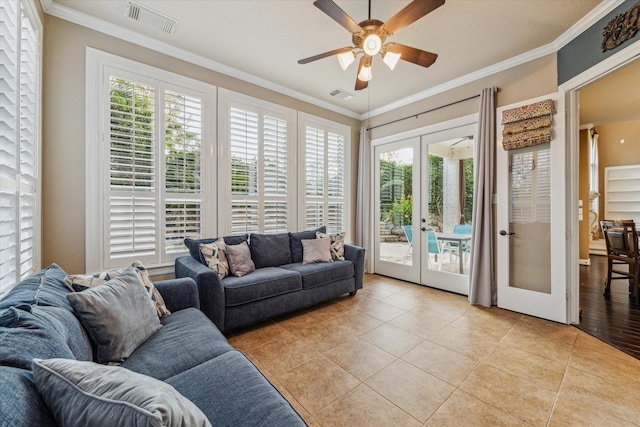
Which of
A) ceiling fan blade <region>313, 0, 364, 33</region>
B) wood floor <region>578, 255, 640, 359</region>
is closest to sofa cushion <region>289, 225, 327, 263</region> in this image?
ceiling fan blade <region>313, 0, 364, 33</region>

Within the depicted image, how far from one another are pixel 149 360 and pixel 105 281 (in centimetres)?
66

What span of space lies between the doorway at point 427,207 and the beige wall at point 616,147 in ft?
17.7

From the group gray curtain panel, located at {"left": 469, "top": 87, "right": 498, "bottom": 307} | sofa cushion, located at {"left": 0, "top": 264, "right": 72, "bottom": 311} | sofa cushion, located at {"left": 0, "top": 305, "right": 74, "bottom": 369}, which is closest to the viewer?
sofa cushion, located at {"left": 0, "top": 305, "right": 74, "bottom": 369}

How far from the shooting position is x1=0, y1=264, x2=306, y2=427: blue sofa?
2.17 feet

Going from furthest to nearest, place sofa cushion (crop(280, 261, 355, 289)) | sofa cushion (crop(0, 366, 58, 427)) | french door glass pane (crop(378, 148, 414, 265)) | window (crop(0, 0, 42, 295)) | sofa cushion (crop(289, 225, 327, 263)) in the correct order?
1. french door glass pane (crop(378, 148, 414, 265))
2. sofa cushion (crop(289, 225, 327, 263))
3. sofa cushion (crop(280, 261, 355, 289))
4. window (crop(0, 0, 42, 295))
5. sofa cushion (crop(0, 366, 58, 427))

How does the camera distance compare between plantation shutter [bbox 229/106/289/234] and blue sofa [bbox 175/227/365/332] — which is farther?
plantation shutter [bbox 229/106/289/234]

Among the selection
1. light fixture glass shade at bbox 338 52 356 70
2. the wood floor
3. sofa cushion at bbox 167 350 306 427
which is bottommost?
the wood floor

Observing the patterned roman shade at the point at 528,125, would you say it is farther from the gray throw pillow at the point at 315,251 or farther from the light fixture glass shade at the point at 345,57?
the gray throw pillow at the point at 315,251

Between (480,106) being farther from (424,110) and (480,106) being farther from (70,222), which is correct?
(70,222)

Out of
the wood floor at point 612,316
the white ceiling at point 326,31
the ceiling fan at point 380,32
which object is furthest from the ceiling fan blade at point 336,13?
the wood floor at point 612,316

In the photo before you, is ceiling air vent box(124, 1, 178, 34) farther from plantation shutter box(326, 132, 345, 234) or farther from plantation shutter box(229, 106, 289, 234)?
plantation shutter box(326, 132, 345, 234)

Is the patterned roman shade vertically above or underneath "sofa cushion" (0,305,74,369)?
above

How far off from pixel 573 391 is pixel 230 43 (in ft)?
13.8

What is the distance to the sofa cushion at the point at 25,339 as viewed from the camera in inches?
29.5
